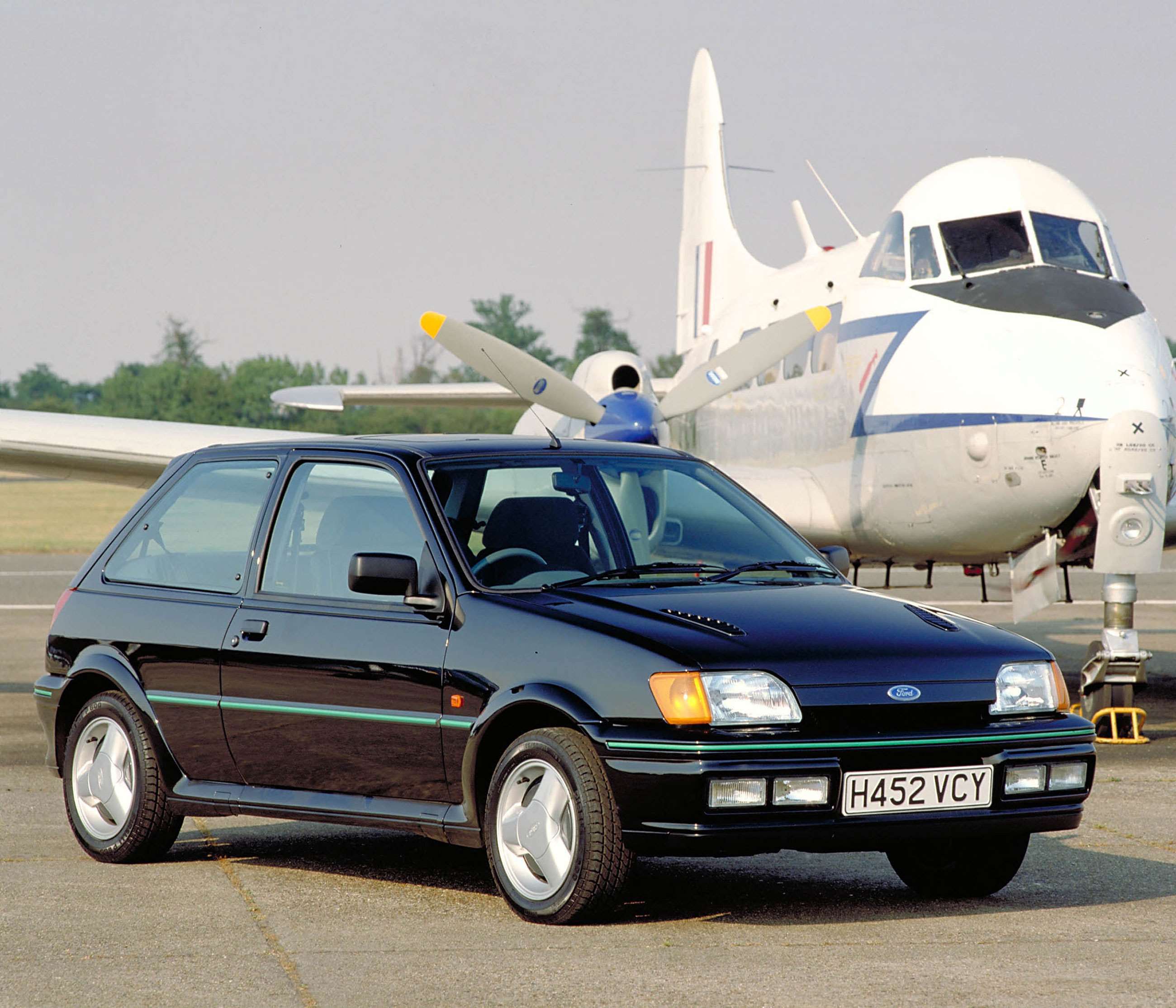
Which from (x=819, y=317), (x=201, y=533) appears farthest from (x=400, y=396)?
(x=201, y=533)

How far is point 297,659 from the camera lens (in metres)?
6.71

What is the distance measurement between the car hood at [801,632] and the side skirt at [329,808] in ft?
2.77

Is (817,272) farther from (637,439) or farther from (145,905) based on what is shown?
(145,905)

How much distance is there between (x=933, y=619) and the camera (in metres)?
6.45

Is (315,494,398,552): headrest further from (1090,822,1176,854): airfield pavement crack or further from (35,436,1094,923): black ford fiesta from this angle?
(1090,822,1176,854): airfield pavement crack

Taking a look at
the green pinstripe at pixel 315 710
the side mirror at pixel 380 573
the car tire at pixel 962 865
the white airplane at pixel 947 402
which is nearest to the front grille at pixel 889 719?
the car tire at pixel 962 865

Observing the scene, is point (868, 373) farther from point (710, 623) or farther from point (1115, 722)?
point (710, 623)

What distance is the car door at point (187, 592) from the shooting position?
23.3 ft

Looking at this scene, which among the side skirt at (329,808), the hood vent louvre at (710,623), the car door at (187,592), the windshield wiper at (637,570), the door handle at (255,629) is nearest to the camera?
the hood vent louvre at (710,623)

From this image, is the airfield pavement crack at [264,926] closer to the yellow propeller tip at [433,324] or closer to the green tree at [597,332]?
the yellow propeller tip at [433,324]

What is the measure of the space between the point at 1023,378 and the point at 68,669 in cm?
712

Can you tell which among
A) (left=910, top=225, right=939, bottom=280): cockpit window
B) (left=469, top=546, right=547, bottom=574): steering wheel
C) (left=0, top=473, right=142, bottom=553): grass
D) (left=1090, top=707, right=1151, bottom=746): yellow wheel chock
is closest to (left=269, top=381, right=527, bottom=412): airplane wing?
(left=910, top=225, right=939, bottom=280): cockpit window

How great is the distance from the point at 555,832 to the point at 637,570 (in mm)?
→ 1166

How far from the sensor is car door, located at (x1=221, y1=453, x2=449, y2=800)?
251 inches
